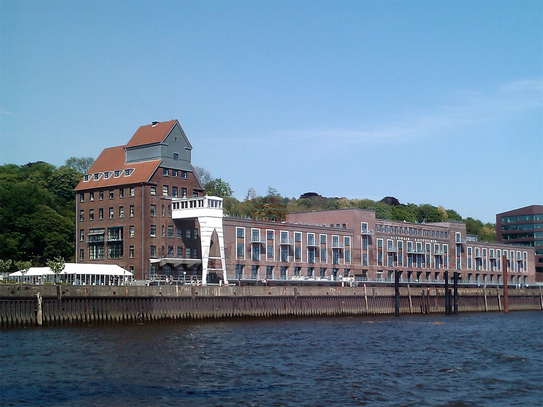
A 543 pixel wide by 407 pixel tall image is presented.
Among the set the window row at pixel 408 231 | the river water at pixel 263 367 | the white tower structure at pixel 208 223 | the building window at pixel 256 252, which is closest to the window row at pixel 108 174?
the white tower structure at pixel 208 223

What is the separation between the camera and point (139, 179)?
9538cm

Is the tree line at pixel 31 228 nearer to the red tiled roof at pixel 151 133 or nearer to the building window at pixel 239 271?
the red tiled roof at pixel 151 133

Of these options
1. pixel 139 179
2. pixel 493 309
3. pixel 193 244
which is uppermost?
pixel 139 179

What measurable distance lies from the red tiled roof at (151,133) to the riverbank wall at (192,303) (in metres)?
27.4

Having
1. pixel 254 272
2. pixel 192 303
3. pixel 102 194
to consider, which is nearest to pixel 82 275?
pixel 102 194

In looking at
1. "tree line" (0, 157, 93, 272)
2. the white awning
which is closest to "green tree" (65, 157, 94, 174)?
"tree line" (0, 157, 93, 272)

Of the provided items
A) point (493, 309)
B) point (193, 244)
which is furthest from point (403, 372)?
point (493, 309)

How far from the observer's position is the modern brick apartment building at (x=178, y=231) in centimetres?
9388

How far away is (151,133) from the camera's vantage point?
100938mm

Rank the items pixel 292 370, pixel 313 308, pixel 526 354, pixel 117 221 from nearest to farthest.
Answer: pixel 292 370 → pixel 526 354 → pixel 313 308 → pixel 117 221

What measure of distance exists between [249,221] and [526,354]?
56578 millimetres

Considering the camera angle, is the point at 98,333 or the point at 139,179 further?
the point at 139,179

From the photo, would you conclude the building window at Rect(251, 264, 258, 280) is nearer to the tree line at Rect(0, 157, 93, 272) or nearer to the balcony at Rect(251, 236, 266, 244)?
the balcony at Rect(251, 236, 266, 244)

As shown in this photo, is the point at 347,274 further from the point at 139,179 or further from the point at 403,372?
the point at 403,372
